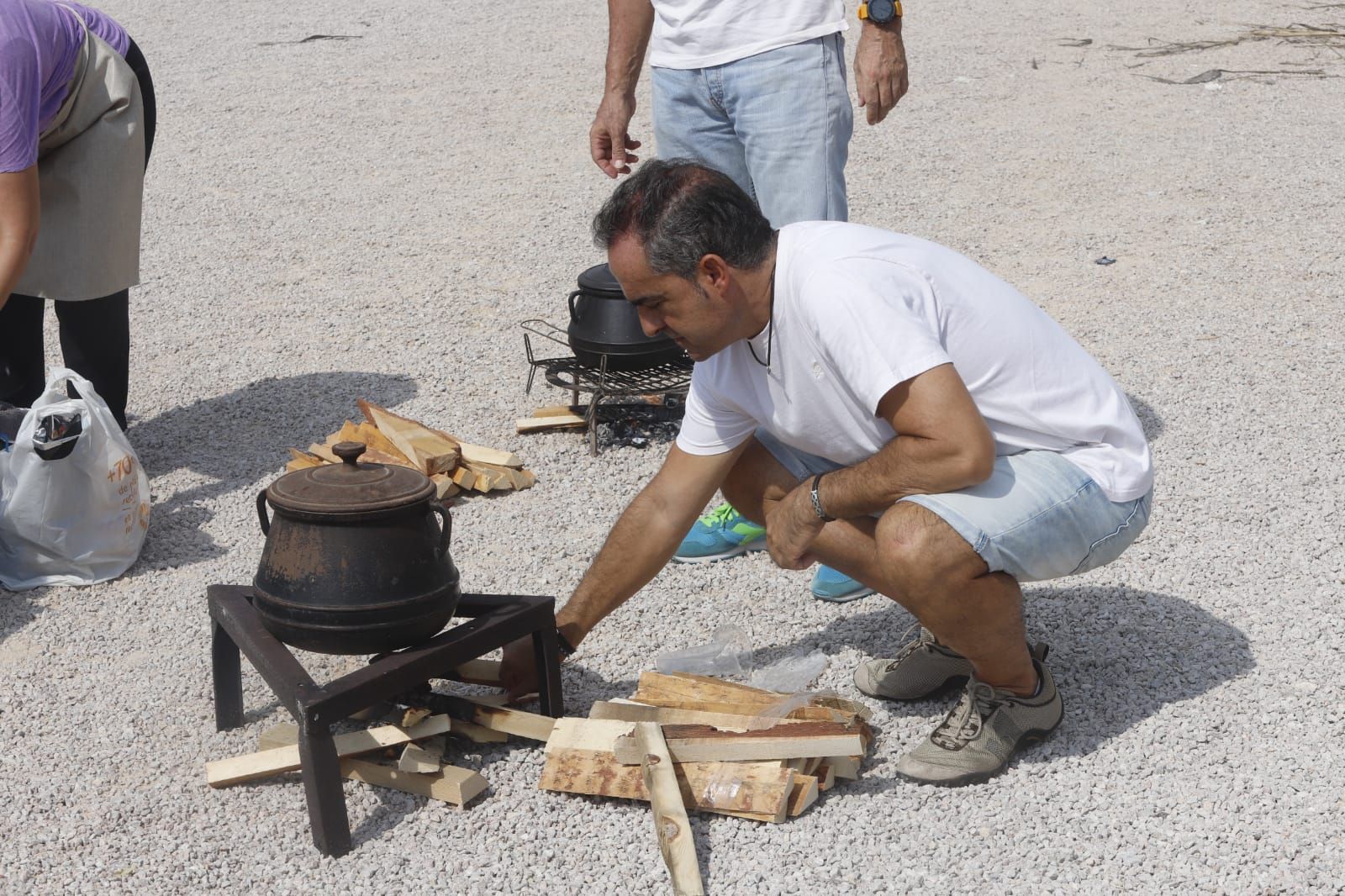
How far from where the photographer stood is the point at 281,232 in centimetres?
745

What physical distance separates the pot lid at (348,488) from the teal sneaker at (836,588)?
4.36 feet

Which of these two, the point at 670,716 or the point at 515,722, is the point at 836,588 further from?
the point at 515,722

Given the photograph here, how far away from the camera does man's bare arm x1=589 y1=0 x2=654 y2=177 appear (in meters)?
4.26

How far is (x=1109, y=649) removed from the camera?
344cm

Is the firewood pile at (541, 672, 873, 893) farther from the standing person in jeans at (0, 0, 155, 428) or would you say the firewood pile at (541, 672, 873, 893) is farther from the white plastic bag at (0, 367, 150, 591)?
the standing person in jeans at (0, 0, 155, 428)

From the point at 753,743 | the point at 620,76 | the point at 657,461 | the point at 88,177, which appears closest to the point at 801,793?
the point at 753,743

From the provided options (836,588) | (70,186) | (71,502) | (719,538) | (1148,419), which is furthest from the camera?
(1148,419)

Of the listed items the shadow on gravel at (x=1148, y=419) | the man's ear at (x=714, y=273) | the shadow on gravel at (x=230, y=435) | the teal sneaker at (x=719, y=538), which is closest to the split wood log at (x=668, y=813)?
the man's ear at (x=714, y=273)

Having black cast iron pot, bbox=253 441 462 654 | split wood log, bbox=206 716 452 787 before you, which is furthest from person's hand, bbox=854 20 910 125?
split wood log, bbox=206 716 452 787

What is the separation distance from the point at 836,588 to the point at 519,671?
99 cm

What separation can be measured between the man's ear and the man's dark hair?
1cm

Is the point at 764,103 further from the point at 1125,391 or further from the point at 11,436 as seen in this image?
the point at 11,436

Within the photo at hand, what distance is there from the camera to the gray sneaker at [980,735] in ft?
9.50

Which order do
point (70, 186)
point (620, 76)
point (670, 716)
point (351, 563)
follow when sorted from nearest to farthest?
1. point (351, 563)
2. point (670, 716)
3. point (620, 76)
4. point (70, 186)
